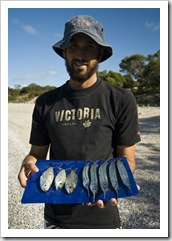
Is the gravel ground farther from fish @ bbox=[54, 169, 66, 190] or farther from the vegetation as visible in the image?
the vegetation

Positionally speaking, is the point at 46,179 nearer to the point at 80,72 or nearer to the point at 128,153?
the point at 128,153

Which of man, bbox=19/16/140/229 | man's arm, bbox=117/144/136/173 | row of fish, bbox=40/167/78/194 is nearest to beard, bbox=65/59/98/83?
man, bbox=19/16/140/229

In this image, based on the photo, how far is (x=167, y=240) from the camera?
3342mm

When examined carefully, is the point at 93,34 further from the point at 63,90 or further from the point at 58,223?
the point at 58,223

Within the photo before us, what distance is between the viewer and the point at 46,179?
2.45 meters

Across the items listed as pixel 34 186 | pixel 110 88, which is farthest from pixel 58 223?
pixel 110 88

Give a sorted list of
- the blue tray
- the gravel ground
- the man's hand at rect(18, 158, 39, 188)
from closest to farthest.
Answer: the blue tray
the man's hand at rect(18, 158, 39, 188)
the gravel ground

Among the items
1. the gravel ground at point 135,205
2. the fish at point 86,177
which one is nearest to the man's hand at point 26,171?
the fish at point 86,177

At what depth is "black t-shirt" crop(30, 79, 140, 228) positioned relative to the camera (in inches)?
94.0

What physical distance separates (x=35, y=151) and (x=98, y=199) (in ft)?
2.81

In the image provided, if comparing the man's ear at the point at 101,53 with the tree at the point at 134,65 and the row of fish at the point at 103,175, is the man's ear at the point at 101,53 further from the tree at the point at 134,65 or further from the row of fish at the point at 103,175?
the tree at the point at 134,65

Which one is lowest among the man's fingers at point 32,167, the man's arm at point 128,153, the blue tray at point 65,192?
the blue tray at point 65,192

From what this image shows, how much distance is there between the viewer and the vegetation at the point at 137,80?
40.2 meters

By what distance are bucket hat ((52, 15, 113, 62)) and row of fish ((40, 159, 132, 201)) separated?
1.07 m
